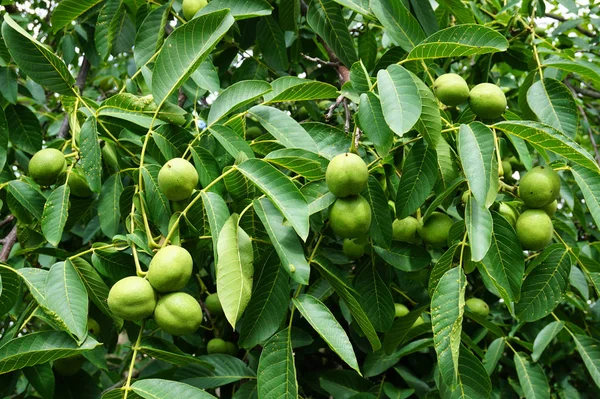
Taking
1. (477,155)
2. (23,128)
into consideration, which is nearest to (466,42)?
(477,155)

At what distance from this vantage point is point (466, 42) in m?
1.31

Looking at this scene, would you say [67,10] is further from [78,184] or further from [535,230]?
[535,230]

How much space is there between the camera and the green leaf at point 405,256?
5.07ft

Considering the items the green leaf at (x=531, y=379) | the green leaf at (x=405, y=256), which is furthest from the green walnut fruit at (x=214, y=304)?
the green leaf at (x=531, y=379)

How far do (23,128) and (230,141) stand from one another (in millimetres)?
973

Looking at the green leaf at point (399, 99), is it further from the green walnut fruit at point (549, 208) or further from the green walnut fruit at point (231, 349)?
the green walnut fruit at point (231, 349)

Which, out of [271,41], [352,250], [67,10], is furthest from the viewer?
[271,41]

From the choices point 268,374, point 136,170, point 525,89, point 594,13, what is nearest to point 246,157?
point 136,170

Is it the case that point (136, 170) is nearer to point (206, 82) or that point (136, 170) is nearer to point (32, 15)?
point (206, 82)

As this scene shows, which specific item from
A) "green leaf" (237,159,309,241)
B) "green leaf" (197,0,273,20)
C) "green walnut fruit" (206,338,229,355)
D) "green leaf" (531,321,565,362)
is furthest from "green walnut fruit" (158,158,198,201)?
"green leaf" (531,321,565,362)

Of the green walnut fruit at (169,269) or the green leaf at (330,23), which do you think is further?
the green leaf at (330,23)

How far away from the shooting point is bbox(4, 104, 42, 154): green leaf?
1983 millimetres

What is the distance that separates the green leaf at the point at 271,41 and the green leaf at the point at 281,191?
2.88 feet

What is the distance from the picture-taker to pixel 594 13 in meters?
3.02
